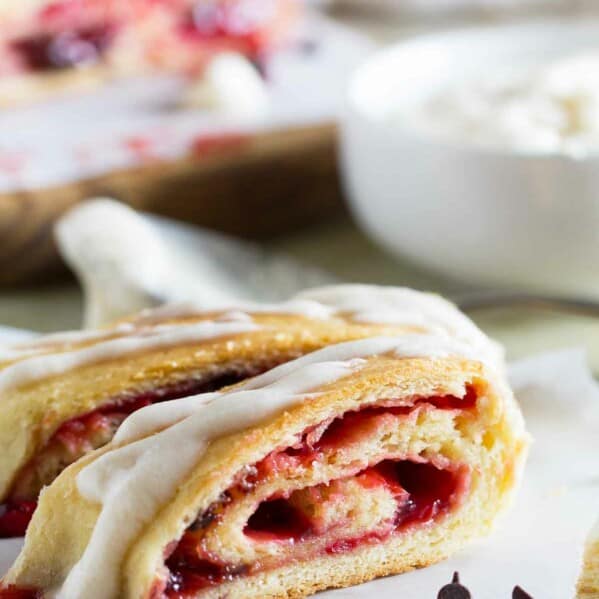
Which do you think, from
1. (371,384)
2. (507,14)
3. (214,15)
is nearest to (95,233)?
(371,384)

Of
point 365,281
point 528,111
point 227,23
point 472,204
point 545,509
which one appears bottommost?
point 545,509

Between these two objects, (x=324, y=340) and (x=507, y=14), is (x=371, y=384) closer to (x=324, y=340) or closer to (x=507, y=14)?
(x=324, y=340)

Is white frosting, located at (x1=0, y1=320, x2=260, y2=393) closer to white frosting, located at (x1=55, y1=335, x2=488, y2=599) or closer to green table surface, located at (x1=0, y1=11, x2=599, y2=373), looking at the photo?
white frosting, located at (x1=55, y1=335, x2=488, y2=599)

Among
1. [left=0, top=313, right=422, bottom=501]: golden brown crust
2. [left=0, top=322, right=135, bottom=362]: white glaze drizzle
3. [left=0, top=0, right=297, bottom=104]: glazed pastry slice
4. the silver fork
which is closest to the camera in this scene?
[left=0, top=313, right=422, bottom=501]: golden brown crust

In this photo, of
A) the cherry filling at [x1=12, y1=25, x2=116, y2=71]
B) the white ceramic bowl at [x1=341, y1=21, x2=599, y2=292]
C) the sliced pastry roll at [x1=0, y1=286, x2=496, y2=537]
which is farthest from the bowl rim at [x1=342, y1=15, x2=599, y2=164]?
the cherry filling at [x1=12, y1=25, x2=116, y2=71]

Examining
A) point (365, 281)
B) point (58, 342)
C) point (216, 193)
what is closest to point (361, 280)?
point (365, 281)

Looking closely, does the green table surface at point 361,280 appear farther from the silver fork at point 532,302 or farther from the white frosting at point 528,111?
the white frosting at point 528,111

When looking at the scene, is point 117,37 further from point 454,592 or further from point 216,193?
point 454,592
